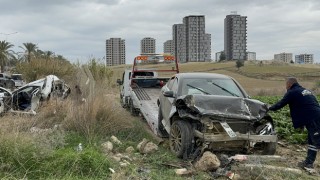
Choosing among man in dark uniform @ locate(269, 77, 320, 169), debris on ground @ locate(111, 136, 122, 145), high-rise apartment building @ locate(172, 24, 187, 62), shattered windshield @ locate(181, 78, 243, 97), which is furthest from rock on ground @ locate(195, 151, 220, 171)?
high-rise apartment building @ locate(172, 24, 187, 62)

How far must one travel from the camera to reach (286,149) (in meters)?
Result: 10.1

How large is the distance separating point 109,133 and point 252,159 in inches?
171

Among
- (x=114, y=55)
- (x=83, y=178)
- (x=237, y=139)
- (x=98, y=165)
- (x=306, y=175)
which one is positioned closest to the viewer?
(x=83, y=178)

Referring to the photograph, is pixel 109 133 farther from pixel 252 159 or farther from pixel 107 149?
pixel 252 159

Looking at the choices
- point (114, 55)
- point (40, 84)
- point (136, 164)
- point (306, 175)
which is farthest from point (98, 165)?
point (114, 55)

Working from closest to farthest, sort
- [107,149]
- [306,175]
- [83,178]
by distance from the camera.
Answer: [83,178]
[306,175]
[107,149]

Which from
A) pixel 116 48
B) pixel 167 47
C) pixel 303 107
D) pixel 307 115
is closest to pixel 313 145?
pixel 307 115

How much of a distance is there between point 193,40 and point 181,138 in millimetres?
90234

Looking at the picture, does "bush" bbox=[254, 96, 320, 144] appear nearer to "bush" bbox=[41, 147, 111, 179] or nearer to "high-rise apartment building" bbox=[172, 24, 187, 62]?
"bush" bbox=[41, 147, 111, 179]

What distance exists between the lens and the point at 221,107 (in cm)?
844

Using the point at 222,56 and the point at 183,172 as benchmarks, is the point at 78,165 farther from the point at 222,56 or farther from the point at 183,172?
the point at 222,56

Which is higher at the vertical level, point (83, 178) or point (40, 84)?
point (40, 84)

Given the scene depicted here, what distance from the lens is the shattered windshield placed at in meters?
9.45

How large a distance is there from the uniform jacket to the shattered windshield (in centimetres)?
142
